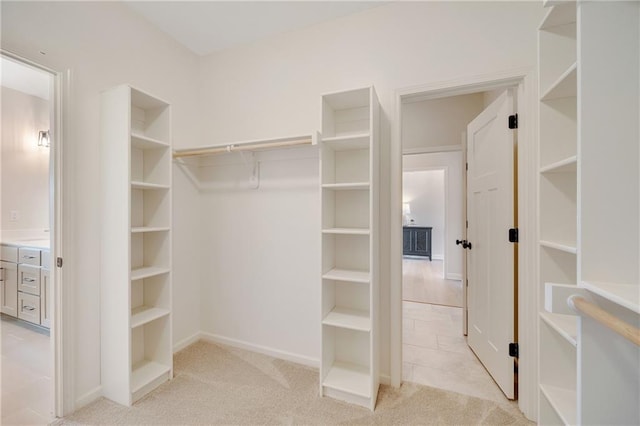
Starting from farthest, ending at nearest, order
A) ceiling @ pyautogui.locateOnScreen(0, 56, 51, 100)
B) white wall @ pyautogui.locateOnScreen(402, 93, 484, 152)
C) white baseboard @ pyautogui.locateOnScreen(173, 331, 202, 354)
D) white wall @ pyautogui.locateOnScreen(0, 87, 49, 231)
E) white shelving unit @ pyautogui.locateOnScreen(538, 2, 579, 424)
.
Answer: white wall @ pyautogui.locateOnScreen(402, 93, 484, 152) < white wall @ pyautogui.locateOnScreen(0, 87, 49, 231) < ceiling @ pyautogui.locateOnScreen(0, 56, 51, 100) < white baseboard @ pyautogui.locateOnScreen(173, 331, 202, 354) < white shelving unit @ pyautogui.locateOnScreen(538, 2, 579, 424)

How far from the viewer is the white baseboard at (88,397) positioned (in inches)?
67.0

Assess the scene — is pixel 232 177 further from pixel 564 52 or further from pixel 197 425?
pixel 564 52

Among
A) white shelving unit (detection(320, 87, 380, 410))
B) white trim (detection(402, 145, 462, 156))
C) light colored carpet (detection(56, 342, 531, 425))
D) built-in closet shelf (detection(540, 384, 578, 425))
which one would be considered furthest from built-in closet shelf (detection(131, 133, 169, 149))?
white trim (detection(402, 145, 462, 156))

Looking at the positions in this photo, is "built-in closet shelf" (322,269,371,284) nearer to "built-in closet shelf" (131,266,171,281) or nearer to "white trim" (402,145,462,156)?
"built-in closet shelf" (131,266,171,281)

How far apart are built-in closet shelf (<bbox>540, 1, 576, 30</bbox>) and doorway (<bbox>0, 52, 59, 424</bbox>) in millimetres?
3066

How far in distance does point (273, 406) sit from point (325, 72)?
8.04 feet

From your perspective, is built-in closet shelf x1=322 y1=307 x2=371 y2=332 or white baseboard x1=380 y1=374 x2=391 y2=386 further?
white baseboard x1=380 y1=374 x2=391 y2=386

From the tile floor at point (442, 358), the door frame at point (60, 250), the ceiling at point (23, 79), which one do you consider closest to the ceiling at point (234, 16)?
the door frame at point (60, 250)

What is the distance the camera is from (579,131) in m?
0.91

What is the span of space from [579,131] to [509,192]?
1037 millimetres

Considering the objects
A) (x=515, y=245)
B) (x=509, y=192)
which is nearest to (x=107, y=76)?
(x=509, y=192)

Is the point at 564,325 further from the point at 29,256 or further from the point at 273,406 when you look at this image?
the point at 29,256

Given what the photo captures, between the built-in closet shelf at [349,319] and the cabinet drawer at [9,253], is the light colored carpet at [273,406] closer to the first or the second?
the built-in closet shelf at [349,319]

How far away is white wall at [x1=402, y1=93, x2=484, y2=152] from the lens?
Result: 12.1ft
